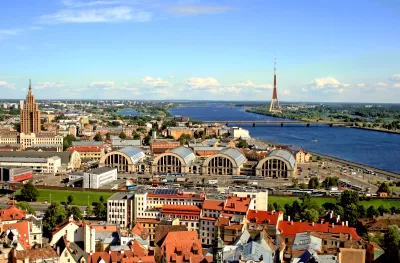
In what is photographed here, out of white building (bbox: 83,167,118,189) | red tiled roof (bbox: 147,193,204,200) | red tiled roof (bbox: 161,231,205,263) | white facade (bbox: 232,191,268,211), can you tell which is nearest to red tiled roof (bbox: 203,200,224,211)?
red tiled roof (bbox: 147,193,204,200)

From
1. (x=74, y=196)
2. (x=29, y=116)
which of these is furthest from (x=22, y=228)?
(x=29, y=116)

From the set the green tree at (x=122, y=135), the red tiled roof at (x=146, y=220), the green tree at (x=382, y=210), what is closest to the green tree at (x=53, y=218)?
the red tiled roof at (x=146, y=220)

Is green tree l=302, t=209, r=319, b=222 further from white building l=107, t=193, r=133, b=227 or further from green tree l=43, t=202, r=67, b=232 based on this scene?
green tree l=43, t=202, r=67, b=232

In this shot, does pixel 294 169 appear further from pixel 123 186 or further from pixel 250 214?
pixel 250 214

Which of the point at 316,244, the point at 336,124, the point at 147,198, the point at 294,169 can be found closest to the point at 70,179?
the point at 147,198

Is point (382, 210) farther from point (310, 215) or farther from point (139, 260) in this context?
point (139, 260)

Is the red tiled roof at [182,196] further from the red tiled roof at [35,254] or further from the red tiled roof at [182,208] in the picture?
the red tiled roof at [35,254]

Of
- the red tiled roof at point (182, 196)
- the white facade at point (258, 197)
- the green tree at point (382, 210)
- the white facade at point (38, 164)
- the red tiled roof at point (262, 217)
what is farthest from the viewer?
the white facade at point (38, 164)
